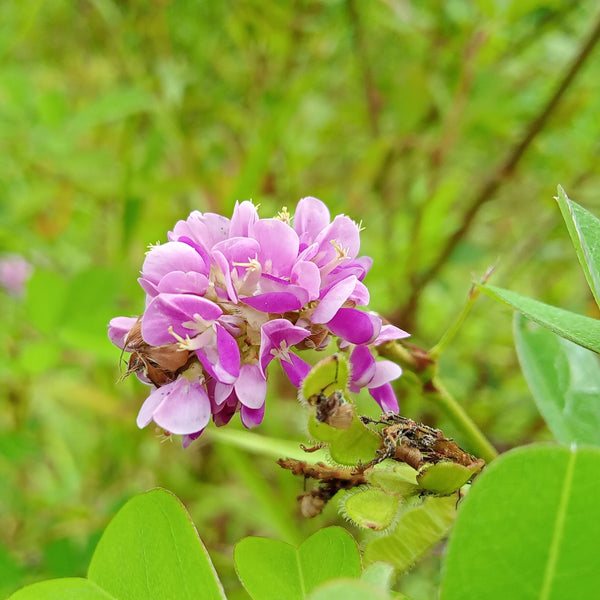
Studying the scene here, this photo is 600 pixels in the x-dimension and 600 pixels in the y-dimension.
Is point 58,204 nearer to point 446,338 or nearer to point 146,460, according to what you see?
point 146,460

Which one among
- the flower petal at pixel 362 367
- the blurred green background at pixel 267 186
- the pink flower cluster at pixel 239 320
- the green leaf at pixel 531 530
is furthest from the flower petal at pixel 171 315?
the blurred green background at pixel 267 186

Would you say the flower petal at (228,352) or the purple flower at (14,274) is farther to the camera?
the purple flower at (14,274)

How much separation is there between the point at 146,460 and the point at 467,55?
104 cm

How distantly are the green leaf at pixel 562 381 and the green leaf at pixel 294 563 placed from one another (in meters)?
0.20

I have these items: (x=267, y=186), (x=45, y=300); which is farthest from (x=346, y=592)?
(x=267, y=186)

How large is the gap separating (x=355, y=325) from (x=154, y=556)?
19 cm

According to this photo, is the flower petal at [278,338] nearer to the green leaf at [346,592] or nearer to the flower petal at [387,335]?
the flower petal at [387,335]

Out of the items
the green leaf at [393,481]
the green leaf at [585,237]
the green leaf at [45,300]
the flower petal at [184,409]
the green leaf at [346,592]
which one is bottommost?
the green leaf at [45,300]

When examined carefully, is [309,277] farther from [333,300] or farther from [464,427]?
[464,427]

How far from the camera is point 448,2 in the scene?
1166 mm

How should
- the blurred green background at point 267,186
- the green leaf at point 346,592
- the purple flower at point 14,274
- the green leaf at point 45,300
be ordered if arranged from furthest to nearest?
the purple flower at point 14,274 < the blurred green background at point 267,186 < the green leaf at point 45,300 < the green leaf at point 346,592

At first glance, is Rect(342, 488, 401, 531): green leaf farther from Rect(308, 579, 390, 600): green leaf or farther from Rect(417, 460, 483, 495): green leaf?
Rect(308, 579, 390, 600): green leaf

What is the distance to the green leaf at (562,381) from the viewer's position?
0.48 m

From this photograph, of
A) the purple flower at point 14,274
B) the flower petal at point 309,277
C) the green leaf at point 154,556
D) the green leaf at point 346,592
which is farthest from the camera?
the purple flower at point 14,274
